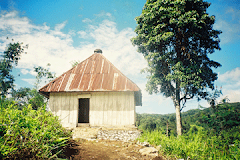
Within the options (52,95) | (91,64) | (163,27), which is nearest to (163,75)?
(163,27)

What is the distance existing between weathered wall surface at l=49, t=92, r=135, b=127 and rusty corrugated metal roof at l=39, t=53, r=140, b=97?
60cm

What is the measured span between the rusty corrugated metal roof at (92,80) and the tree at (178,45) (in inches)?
121

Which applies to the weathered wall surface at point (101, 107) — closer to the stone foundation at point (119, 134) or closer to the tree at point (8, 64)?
the stone foundation at point (119, 134)

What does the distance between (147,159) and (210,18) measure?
1053 cm

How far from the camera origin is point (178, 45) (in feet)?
35.8

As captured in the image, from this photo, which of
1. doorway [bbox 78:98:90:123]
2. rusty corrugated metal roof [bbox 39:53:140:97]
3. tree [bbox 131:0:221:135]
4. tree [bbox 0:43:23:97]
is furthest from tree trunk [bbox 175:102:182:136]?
tree [bbox 0:43:23:97]

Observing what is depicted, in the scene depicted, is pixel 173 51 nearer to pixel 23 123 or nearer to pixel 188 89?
pixel 188 89

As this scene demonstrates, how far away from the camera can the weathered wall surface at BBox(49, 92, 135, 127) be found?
8.82 metres

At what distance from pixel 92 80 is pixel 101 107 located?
6.67ft

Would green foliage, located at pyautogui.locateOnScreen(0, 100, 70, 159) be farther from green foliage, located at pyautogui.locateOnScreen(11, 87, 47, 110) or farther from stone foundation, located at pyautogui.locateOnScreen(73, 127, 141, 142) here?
stone foundation, located at pyautogui.locateOnScreen(73, 127, 141, 142)

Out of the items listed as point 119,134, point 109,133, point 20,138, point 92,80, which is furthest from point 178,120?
point 20,138

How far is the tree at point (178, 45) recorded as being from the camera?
30.5ft

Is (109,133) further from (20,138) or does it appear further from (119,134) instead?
(20,138)

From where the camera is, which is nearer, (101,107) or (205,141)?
(205,141)
